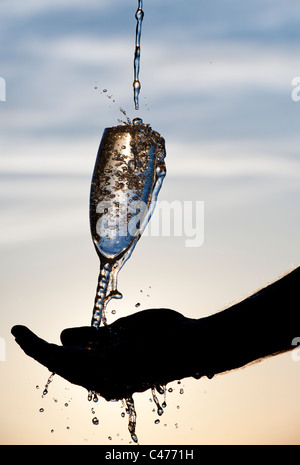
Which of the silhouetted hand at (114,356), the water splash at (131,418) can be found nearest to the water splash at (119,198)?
the water splash at (131,418)

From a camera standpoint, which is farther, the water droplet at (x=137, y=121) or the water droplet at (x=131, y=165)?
the water droplet at (x=137, y=121)

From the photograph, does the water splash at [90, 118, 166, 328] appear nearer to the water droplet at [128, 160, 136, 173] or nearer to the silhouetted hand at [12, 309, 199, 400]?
the water droplet at [128, 160, 136, 173]

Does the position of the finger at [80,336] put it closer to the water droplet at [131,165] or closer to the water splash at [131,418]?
the water splash at [131,418]

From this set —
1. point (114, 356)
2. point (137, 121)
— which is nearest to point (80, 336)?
point (114, 356)

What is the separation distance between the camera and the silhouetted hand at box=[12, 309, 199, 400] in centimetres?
230

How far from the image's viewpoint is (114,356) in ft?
7.62

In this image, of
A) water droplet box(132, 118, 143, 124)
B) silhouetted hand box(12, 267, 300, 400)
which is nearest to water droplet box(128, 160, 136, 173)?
water droplet box(132, 118, 143, 124)

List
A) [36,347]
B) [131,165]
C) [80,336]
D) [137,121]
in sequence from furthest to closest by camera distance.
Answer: [137,121] → [131,165] → [80,336] → [36,347]

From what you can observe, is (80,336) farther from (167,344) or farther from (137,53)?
(137,53)

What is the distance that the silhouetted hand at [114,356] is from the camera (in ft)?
7.55

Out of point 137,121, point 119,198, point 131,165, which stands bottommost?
point 119,198

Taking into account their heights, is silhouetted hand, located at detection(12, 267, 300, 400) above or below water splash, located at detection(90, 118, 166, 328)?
below

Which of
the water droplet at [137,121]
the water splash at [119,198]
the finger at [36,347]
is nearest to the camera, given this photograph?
the finger at [36,347]

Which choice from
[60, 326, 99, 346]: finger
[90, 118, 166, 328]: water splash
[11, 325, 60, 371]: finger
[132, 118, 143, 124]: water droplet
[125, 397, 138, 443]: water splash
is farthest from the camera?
[132, 118, 143, 124]: water droplet
